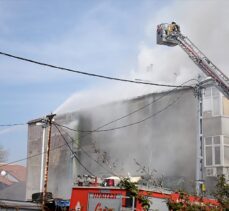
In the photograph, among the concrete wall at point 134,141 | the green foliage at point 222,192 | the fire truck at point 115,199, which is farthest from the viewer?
the concrete wall at point 134,141

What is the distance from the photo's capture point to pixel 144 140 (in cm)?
2497

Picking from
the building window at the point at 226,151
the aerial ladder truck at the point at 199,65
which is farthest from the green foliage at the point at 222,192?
the building window at the point at 226,151

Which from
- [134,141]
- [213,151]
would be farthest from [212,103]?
[134,141]

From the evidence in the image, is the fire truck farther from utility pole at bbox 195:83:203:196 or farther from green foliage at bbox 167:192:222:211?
utility pole at bbox 195:83:203:196

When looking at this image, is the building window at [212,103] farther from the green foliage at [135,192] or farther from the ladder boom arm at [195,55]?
the green foliage at [135,192]

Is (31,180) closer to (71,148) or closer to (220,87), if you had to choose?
(71,148)

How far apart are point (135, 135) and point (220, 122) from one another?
5.75 m

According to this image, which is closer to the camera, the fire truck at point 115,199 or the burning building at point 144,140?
the fire truck at point 115,199

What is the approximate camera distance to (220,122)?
844 inches

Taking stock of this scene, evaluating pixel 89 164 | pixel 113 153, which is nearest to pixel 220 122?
pixel 113 153

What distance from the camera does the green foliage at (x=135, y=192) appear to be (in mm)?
9211

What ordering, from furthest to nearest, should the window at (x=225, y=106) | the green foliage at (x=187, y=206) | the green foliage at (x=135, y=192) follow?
the window at (x=225, y=106) → the green foliage at (x=135, y=192) → the green foliage at (x=187, y=206)

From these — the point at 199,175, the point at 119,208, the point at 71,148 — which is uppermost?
the point at 71,148

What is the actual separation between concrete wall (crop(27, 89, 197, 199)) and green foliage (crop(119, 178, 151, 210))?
36.5 ft
